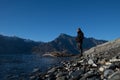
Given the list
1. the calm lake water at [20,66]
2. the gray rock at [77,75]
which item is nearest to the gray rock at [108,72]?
the gray rock at [77,75]

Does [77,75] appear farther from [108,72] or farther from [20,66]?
[20,66]

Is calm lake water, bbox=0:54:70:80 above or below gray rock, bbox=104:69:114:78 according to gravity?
above

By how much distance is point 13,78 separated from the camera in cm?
2248

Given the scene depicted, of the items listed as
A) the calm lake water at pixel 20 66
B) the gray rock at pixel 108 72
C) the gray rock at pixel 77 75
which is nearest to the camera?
the gray rock at pixel 108 72

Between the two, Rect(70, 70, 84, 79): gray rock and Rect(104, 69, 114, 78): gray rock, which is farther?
Rect(70, 70, 84, 79): gray rock

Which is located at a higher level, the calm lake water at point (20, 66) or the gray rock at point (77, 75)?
the calm lake water at point (20, 66)

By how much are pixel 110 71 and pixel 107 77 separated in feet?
2.18

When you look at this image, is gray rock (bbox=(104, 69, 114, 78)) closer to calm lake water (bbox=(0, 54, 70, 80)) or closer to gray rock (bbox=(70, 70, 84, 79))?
gray rock (bbox=(70, 70, 84, 79))

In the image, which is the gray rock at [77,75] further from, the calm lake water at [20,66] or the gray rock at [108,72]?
the calm lake water at [20,66]

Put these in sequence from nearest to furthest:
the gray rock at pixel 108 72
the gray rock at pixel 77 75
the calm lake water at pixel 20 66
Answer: the gray rock at pixel 108 72, the gray rock at pixel 77 75, the calm lake water at pixel 20 66

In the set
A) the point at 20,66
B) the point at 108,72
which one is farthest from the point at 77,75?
the point at 20,66

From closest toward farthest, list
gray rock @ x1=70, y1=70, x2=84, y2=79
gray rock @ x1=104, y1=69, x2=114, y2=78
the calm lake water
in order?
gray rock @ x1=104, y1=69, x2=114, y2=78, gray rock @ x1=70, y1=70, x2=84, y2=79, the calm lake water

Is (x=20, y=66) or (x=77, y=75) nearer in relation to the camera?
(x=77, y=75)

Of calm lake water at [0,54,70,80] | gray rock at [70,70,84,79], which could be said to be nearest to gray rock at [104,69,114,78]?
gray rock at [70,70,84,79]
